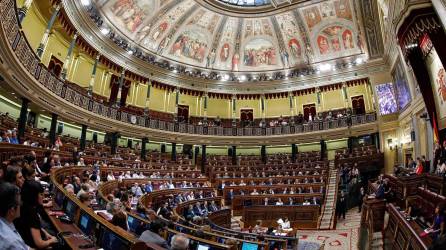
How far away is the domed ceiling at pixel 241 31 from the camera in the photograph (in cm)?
2011

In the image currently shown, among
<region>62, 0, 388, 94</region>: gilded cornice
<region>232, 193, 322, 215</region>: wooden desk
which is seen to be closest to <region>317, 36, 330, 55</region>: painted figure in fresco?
<region>62, 0, 388, 94</region>: gilded cornice

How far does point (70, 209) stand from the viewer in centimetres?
396

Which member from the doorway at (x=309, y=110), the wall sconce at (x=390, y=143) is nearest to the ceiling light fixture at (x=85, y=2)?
the doorway at (x=309, y=110)

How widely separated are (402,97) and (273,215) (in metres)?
10.4

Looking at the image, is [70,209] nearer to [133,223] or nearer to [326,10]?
[133,223]

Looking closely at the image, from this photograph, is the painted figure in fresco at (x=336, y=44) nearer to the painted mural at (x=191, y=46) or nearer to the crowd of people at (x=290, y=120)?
the crowd of people at (x=290, y=120)

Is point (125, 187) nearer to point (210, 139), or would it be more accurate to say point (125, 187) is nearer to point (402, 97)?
point (210, 139)

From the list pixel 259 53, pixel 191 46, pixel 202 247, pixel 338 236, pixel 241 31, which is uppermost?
pixel 241 31

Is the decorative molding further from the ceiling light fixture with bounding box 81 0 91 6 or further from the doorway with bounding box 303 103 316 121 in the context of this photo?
the ceiling light fixture with bounding box 81 0 91 6

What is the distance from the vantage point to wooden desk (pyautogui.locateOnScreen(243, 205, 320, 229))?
1179 centimetres

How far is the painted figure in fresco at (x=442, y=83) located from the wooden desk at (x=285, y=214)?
19.4 ft

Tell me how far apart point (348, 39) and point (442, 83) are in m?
13.9

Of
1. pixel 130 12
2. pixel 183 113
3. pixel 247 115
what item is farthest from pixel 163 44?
pixel 247 115

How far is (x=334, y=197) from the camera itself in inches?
500
